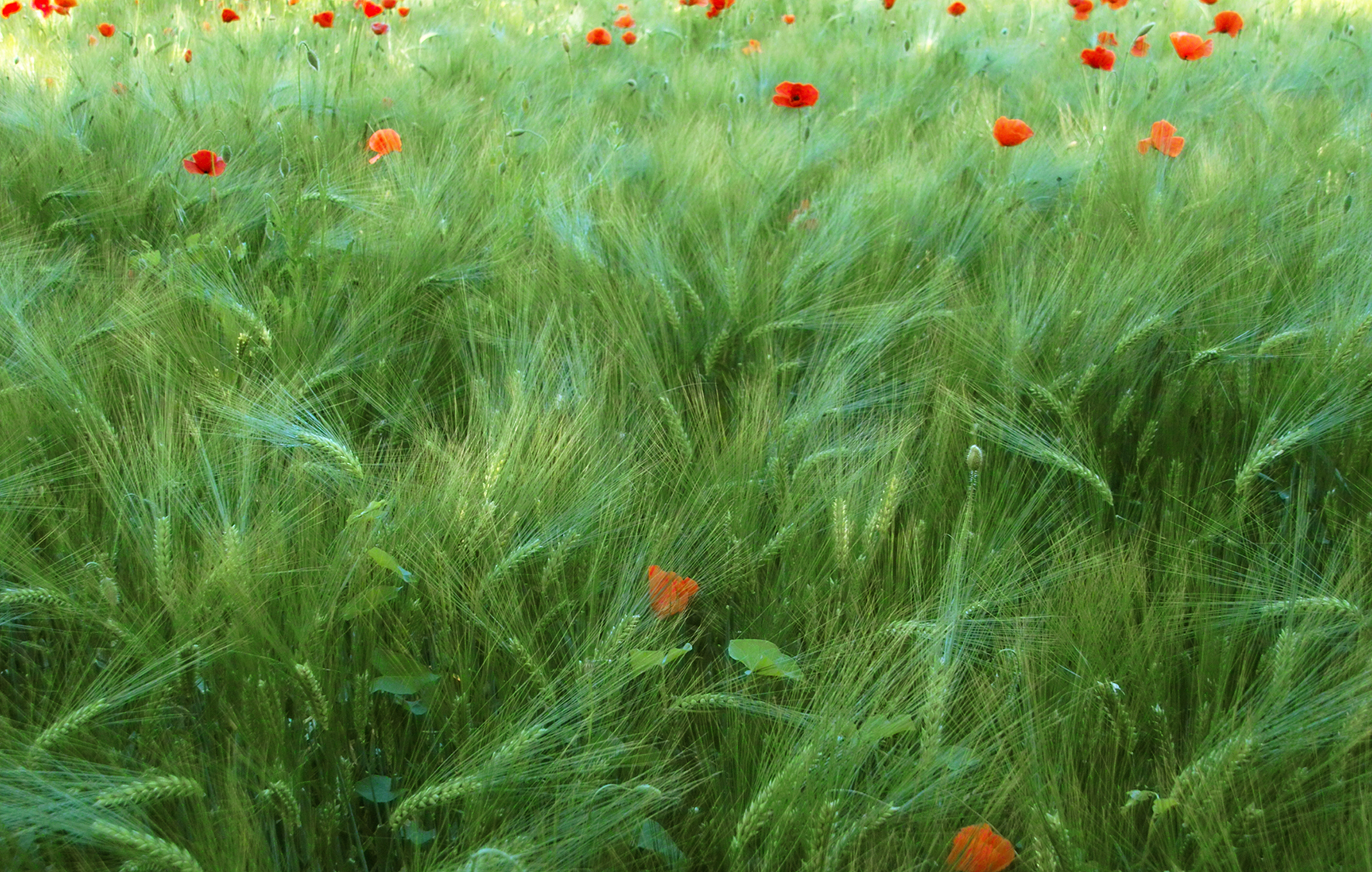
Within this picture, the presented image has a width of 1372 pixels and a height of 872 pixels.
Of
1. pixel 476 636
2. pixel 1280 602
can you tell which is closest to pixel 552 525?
pixel 476 636

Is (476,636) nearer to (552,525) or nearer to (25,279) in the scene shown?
(552,525)

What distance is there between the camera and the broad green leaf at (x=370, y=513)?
811 millimetres

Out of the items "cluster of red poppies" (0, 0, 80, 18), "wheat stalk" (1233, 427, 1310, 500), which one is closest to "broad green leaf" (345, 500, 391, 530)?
"wheat stalk" (1233, 427, 1310, 500)

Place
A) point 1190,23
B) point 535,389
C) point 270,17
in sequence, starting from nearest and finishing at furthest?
point 535,389 < point 270,17 < point 1190,23

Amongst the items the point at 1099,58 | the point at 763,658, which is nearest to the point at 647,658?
the point at 763,658

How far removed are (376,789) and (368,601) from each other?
155 mm

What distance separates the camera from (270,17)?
11.4ft

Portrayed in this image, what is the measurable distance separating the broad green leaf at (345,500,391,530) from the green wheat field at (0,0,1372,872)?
0.10ft

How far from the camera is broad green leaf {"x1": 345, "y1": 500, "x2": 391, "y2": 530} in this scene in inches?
31.9

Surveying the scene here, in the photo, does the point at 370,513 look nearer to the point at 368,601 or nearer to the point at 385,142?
the point at 368,601

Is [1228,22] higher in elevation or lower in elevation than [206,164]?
lower

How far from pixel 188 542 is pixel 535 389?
0.39 metres

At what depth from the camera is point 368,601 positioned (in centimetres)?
82

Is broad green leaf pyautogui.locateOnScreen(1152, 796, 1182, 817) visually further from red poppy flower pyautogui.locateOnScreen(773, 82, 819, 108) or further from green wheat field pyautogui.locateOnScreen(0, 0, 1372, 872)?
red poppy flower pyautogui.locateOnScreen(773, 82, 819, 108)
